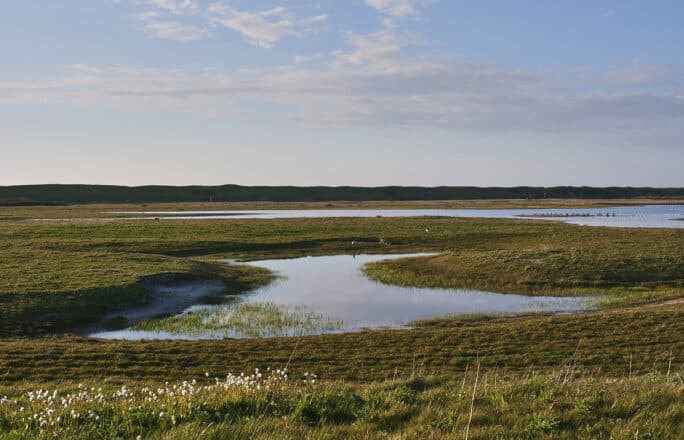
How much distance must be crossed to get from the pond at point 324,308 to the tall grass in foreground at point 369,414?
15.4 metres

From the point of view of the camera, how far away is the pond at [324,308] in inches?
986

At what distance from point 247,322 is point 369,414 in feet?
62.7

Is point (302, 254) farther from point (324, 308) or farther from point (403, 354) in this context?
point (403, 354)

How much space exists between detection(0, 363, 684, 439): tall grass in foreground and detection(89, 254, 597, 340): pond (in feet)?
50.6

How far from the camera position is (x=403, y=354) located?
62.2ft

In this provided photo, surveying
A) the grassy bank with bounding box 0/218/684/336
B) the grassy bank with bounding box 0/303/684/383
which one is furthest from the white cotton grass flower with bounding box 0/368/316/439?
the grassy bank with bounding box 0/218/684/336

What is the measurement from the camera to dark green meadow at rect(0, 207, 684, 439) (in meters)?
7.53

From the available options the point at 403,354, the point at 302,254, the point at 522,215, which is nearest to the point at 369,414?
the point at 403,354

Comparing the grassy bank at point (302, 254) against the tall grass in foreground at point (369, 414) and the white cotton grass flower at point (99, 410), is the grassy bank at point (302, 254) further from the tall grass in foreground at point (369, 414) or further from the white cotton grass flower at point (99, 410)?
the tall grass in foreground at point (369, 414)

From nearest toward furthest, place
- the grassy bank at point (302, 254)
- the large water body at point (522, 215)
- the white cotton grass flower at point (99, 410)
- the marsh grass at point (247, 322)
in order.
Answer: the white cotton grass flower at point (99, 410)
the marsh grass at point (247, 322)
the grassy bank at point (302, 254)
the large water body at point (522, 215)

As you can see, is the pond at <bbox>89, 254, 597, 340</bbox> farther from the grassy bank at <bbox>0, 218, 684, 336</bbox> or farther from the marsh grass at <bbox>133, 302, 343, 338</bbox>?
the grassy bank at <bbox>0, 218, 684, 336</bbox>

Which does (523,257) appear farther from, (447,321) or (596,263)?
(447,321)

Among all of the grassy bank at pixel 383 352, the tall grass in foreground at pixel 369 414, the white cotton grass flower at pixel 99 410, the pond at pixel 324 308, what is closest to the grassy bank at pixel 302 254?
the pond at pixel 324 308

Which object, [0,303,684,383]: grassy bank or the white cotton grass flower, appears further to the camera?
[0,303,684,383]: grassy bank
